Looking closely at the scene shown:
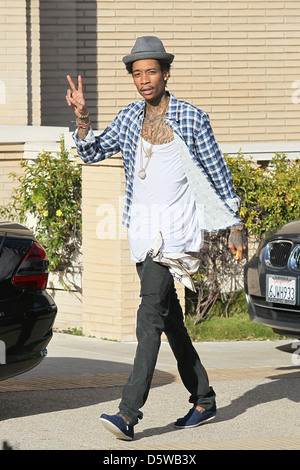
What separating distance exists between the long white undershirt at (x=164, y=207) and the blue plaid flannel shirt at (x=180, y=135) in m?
0.10

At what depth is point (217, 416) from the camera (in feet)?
22.0

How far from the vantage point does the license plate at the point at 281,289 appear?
757 centimetres

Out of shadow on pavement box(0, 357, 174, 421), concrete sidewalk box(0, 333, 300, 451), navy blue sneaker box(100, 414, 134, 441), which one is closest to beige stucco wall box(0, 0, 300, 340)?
concrete sidewalk box(0, 333, 300, 451)

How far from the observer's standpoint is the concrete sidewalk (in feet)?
19.8

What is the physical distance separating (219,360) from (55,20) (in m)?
5.86

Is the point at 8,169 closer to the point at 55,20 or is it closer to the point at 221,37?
the point at 55,20

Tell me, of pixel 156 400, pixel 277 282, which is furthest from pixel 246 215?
pixel 156 400

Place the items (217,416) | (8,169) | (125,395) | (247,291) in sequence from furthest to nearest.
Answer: (8,169) < (247,291) < (217,416) < (125,395)

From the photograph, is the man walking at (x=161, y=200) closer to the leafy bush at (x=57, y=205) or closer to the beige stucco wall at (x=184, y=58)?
the leafy bush at (x=57, y=205)

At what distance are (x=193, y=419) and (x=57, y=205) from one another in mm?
4097

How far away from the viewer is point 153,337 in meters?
6.00

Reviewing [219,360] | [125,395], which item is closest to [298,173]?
[219,360]

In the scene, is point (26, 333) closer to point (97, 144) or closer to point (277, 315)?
point (97, 144)

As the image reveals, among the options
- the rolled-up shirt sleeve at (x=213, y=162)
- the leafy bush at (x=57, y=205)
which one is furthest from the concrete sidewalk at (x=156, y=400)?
the rolled-up shirt sleeve at (x=213, y=162)
